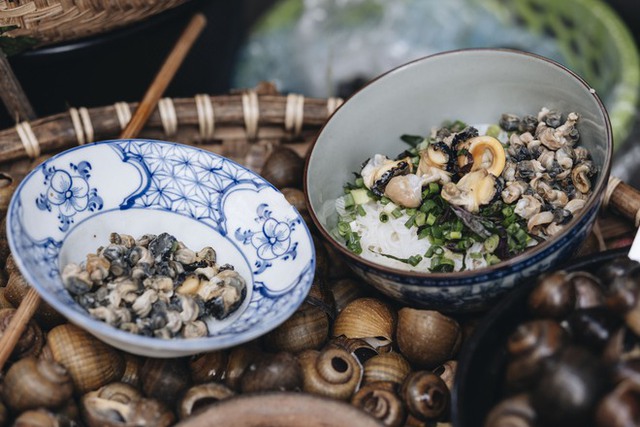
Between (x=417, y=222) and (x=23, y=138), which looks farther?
(x=23, y=138)

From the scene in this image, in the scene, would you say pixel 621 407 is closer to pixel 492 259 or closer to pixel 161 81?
pixel 492 259

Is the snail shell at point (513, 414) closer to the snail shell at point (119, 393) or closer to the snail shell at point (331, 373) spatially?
the snail shell at point (331, 373)

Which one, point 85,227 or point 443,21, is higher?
point 85,227

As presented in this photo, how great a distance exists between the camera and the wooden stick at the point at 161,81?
2049 mm

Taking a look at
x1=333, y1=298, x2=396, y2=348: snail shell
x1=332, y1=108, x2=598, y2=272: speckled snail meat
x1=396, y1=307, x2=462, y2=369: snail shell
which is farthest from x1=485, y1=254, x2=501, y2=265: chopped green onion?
x1=333, y1=298, x2=396, y2=348: snail shell

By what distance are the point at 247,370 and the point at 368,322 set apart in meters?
0.32

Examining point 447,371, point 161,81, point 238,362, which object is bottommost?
point 447,371

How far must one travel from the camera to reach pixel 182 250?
1.71 meters

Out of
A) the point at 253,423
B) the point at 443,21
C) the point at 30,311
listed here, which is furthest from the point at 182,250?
the point at 443,21

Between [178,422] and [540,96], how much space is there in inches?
48.2

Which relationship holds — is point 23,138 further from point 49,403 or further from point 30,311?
point 49,403

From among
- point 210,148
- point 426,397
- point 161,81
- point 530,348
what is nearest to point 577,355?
point 530,348

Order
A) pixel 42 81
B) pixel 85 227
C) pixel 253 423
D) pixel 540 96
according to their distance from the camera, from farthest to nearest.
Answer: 1. pixel 42 81
2. pixel 540 96
3. pixel 85 227
4. pixel 253 423

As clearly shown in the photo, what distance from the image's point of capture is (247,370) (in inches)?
61.9
